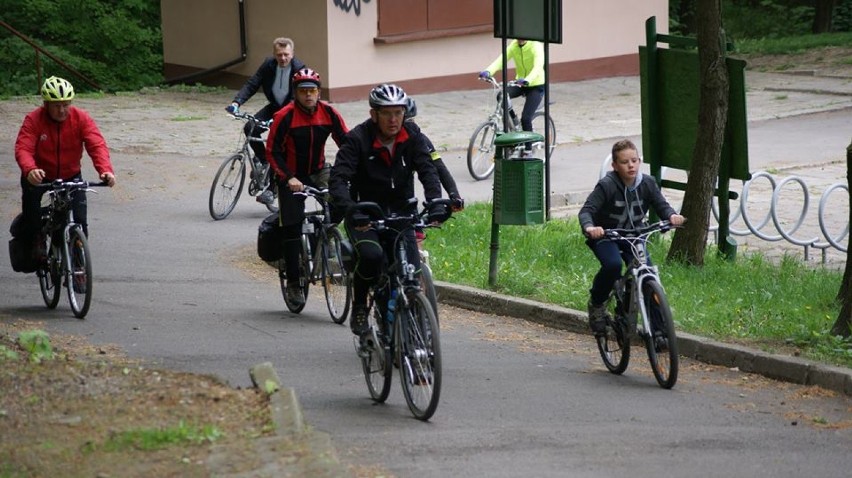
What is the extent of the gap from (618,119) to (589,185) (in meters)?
6.08

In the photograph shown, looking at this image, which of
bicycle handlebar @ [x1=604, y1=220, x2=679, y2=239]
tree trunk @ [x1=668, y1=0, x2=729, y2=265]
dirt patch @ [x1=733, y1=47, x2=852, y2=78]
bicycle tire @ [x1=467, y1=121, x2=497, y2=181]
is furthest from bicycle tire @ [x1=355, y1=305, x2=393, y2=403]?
dirt patch @ [x1=733, y1=47, x2=852, y2=78]

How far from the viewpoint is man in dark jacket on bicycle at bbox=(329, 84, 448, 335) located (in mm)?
8227

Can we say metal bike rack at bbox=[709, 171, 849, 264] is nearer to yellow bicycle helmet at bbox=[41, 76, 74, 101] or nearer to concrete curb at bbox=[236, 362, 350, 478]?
yellow bicycle helmet at bbox=[41, 76, 74, 101]

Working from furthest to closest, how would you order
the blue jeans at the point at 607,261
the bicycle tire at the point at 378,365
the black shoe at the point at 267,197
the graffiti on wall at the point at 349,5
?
the graffiti on wall at the point at 349,5 < the black shoe at the point at 267,197 < the blue jeans at the point at 607,261 < the bicycle tire at the point at 378,365

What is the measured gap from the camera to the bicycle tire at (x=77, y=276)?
10.5 m

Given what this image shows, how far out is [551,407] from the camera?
8.12 metres

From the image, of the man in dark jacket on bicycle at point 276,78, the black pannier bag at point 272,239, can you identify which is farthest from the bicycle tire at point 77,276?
the man in dark jacket on bicycle at point 276,78

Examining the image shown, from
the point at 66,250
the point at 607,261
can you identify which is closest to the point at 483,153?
the point at 66,250

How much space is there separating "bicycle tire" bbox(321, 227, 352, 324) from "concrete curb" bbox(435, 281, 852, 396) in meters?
1.20

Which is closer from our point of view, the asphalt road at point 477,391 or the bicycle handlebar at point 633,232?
the asphalt road at point 477,391

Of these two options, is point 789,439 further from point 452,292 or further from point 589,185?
point 589,185

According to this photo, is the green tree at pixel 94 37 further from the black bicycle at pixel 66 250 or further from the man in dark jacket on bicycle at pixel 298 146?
the man in dark jacket on bicycle at pixel 298 146

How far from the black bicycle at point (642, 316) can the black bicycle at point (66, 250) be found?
12.8 ft

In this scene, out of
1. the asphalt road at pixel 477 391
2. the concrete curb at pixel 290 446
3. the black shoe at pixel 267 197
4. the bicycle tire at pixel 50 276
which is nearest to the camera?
the concrete curb at pixel 290 446
